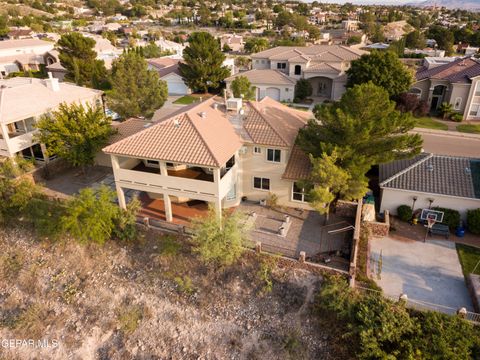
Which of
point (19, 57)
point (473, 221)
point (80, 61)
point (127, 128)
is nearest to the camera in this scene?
point (473, 221)

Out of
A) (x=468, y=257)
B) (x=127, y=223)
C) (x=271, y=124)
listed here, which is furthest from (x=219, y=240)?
(x=468, y=257)

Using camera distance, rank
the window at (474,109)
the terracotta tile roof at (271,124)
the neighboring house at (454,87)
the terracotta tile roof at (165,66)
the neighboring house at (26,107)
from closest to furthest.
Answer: the terracotta tile roof at (271,124) < the neighboring house at (26,107) < the neighboring house at (454,87) < the window at (474,109) < the terracotta tile roof at (165,66)

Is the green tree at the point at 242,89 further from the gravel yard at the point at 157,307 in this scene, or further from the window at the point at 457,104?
the window at the point at 457,104

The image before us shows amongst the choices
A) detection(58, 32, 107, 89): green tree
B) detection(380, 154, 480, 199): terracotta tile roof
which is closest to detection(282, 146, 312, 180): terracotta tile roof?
detection(380, 154, 480, 199): terracotta tile roof

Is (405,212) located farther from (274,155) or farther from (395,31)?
(395,31)

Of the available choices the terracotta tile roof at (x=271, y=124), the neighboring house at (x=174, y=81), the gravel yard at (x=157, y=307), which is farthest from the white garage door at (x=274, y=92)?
the gravel yard at (x=157, y=307)

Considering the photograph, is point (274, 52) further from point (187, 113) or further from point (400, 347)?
point (400, 347)

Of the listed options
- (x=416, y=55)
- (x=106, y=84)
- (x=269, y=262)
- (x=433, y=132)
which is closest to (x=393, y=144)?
(x=269, y=262)
